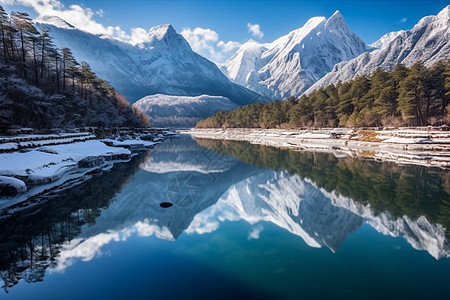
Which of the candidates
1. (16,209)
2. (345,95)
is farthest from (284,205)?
(345,95)

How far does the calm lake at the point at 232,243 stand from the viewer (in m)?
7.61

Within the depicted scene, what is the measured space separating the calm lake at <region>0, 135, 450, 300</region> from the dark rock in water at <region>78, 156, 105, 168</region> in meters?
8.60

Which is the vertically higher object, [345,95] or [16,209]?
[345,95]

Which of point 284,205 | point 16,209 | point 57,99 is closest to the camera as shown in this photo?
point 16,209

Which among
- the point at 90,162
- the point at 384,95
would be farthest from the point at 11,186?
the point at 384,95

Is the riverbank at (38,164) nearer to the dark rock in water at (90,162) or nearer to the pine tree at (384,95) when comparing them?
the dark rock in water at (90,162)

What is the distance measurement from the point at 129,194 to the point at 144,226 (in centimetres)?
718

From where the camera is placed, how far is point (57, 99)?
162 ft

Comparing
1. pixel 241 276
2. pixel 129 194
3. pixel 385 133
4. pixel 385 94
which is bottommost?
pixel 129 194

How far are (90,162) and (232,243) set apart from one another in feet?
83.0

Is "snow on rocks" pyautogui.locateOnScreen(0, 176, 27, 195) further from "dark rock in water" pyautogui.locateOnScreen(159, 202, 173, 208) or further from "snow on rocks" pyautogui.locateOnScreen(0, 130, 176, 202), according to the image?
"dark rock in water" pyautogui.locateOnScreen(159, 202, 173, 208)

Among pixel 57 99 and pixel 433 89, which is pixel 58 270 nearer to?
pixel 57 99

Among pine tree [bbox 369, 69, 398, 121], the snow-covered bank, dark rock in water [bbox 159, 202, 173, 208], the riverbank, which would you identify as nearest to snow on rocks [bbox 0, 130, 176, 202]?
the riverbank

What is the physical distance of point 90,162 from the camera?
2955cm
